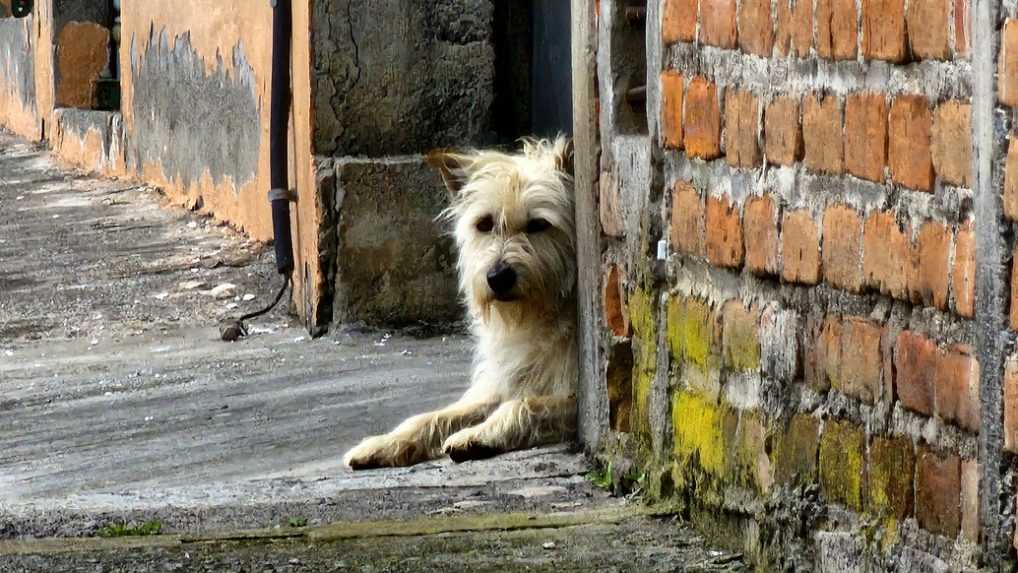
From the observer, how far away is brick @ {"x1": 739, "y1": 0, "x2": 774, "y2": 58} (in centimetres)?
354

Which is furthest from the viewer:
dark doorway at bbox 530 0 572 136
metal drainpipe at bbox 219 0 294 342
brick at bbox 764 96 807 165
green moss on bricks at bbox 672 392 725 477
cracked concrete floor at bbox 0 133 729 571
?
metal drainpipe at bbox 219 0 294 342

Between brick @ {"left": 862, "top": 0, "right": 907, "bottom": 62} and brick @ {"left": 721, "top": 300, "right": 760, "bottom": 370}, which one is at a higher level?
brick @ {"left": 862, "top": 0, "right": 907, "bottom": 62}

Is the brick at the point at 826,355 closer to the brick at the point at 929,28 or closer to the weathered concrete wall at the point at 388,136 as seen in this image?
the brick at the point at 929,28

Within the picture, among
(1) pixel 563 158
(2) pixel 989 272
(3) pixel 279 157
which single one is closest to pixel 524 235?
(1) pixel 563 158

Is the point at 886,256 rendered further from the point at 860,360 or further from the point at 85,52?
the point at 85,52

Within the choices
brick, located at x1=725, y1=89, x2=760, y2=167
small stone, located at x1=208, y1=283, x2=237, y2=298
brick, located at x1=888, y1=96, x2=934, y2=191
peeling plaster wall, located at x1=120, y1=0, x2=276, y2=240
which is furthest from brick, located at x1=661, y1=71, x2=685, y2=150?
small stone, located at x1=208, y1=283, x2=237, y2=298

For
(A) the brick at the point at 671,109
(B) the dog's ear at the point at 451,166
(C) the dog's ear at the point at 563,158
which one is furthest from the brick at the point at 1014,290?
(B) the dog's ear at the point at 451,166

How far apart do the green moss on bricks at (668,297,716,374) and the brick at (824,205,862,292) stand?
2.16 feet

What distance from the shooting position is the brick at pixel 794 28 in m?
3.34

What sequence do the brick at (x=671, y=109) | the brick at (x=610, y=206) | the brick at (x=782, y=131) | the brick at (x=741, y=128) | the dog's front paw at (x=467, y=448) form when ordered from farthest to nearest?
the dog's front paw at (x=467, y=448)
the brick at (x=610, y=206)
the brick at (x=671, y=109)
the brick at (x=741, y=128)
the brick at (x=782, y=131)

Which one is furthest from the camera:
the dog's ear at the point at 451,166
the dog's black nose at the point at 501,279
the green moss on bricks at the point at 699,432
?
the dog's ear at the point at 451,166

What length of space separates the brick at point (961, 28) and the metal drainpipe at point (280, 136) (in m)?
5.43

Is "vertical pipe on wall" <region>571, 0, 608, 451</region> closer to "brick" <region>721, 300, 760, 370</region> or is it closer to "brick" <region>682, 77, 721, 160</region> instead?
"brick" <region>682, 77, 721, 160</region>

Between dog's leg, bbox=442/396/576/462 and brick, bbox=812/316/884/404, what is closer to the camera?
brick, bbox=812/316/884/404
